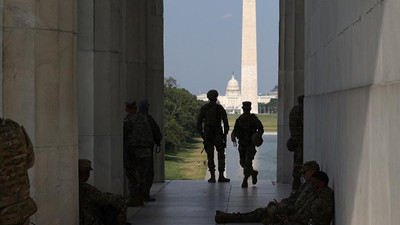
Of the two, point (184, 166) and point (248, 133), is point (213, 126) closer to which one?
point (248, 133)

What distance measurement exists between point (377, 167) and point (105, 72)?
706 cm

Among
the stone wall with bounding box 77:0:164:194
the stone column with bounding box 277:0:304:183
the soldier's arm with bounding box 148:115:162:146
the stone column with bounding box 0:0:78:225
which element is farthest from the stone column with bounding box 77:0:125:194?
the stone column with bounding box 277:0:304:183

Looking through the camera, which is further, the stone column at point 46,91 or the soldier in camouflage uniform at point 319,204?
the soldier in camouflage uniform at point 319,204

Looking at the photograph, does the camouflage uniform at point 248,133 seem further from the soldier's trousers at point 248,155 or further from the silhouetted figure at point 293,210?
the silhouetted figure at point 293,210

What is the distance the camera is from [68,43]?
9633 mm

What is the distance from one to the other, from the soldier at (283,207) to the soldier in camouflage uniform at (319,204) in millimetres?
225

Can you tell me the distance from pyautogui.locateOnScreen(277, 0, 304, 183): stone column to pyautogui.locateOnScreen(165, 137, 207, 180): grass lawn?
27.8 meters

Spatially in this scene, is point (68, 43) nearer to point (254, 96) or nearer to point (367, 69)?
point (367, 69)

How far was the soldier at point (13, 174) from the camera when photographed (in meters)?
6.70

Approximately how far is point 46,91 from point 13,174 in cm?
269

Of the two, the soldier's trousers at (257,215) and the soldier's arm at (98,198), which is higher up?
the soldier's arm at (98,198)

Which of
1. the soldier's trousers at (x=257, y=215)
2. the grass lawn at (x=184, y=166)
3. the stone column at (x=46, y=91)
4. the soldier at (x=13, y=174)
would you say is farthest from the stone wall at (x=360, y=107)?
the grass lawn at (x=184, y=166)

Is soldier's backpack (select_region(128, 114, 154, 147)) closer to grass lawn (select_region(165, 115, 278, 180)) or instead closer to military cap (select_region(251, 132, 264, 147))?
military cap (select_region(251, 132, 264, 147))

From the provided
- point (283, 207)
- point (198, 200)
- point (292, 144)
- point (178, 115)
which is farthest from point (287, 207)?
point (178, 115)
